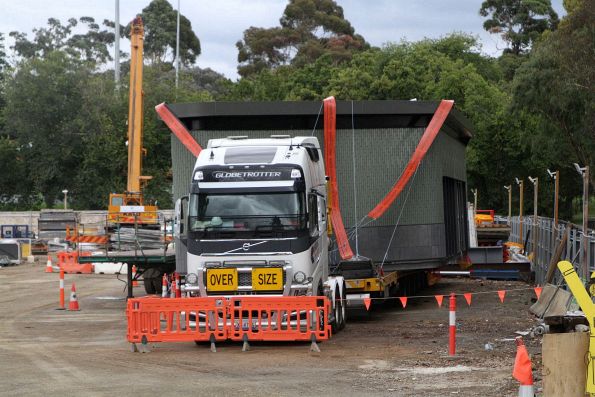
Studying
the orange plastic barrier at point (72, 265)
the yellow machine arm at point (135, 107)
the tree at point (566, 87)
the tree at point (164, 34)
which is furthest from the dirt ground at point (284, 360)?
the tree at point (164, 34)

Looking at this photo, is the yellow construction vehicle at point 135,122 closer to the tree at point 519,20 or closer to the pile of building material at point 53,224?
the pile of building material at point 53,224

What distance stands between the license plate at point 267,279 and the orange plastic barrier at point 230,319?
0.44 meters

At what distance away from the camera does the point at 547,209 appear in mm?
75938

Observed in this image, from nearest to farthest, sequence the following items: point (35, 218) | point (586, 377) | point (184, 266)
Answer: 1. point (586, 377)
2. point (184, 266)
3. point (35, 218)

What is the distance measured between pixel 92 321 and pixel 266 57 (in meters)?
98.6

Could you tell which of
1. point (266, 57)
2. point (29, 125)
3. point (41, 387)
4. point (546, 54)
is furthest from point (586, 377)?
point (266, 57)

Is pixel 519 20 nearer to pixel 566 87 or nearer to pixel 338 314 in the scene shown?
pixel 566 87

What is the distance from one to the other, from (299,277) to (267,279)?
0.54m

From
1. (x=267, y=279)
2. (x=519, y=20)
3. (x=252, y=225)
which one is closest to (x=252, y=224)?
(x=252, y=225)

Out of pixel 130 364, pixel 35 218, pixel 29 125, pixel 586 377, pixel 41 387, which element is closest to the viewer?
pixel 586 377

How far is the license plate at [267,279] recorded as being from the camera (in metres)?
17.7

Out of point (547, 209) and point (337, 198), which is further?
point (547, 209)

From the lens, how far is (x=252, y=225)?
18.1m

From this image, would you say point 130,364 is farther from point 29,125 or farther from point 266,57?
point 266,57
